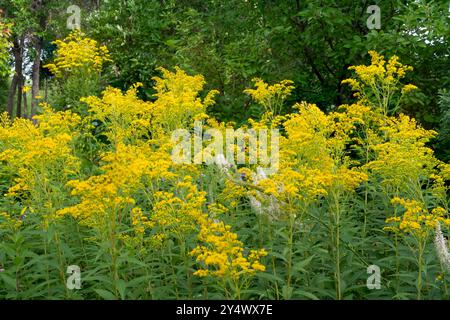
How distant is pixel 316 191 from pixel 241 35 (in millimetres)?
7715

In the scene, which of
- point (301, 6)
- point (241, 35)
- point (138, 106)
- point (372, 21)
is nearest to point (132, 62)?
point (241, 35)

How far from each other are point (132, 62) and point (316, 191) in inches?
353

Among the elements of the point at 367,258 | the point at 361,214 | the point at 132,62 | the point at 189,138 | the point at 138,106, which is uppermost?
the point at 132,62

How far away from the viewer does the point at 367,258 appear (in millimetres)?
4973

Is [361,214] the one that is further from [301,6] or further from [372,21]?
[301,6]

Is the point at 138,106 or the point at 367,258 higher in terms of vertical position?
the point at 138,106

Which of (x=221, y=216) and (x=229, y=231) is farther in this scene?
(x=221, y=216)

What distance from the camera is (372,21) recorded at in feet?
31.1

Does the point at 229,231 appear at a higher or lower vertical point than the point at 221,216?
lower

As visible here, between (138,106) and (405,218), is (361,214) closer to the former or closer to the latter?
(405,218)
